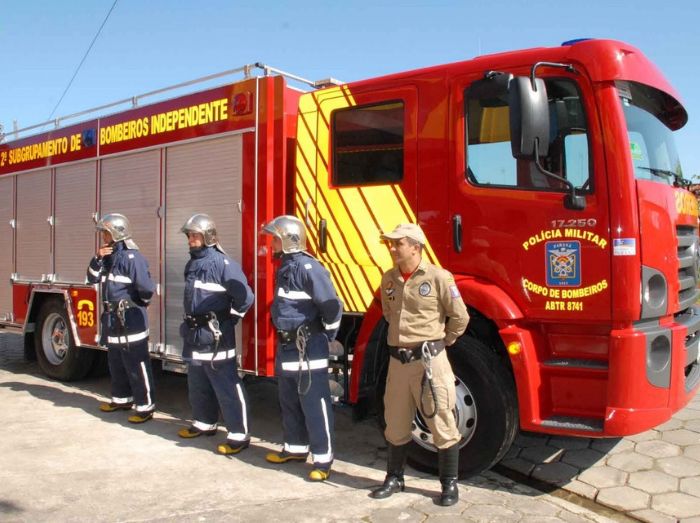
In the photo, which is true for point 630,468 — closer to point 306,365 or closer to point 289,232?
point 306,365

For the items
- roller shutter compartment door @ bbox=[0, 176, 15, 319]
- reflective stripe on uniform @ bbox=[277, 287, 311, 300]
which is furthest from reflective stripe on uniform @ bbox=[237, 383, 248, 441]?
roller shutter compartment door @ bbox=[0, 176, 15, 319]

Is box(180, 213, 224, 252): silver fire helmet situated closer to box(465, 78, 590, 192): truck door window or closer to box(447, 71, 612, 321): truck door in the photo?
box(447, 71, 612, 321): truck door

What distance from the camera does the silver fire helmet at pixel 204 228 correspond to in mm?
4852

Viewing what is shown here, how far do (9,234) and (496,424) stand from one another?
21.2 ft

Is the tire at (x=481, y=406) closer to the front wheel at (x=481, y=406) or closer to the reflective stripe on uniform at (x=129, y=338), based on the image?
the front wheel at (x=481, y=406)

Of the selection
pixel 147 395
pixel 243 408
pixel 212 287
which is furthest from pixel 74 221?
pixel 243 408

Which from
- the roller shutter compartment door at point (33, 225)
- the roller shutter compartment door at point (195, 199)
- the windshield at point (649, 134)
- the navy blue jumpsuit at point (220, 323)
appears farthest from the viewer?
the roller shutter compartment door at point (33, 225)

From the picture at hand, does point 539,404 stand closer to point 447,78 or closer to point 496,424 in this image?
Answer: point 496,424

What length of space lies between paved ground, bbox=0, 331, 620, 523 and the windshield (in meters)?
2.10

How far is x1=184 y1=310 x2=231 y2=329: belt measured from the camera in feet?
15.6

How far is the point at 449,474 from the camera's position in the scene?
12.4 ft

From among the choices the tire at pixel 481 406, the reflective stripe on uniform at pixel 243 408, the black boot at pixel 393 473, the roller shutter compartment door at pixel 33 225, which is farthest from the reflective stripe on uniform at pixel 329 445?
the roller shutter compartment door at pixel 33 225

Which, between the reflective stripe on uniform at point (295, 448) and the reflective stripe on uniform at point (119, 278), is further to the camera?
Result: the reflective stripe on uniform at point (119, 278)

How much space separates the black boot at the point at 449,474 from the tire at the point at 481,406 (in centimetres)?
29
